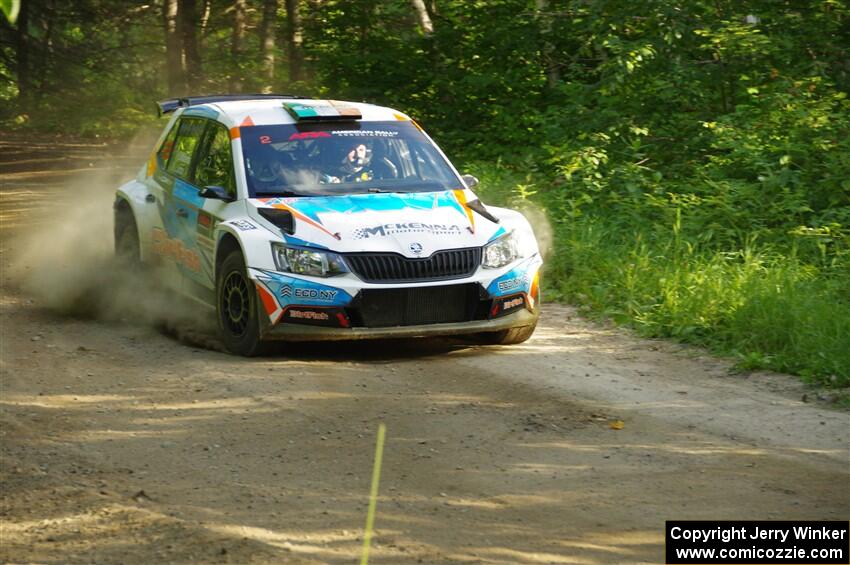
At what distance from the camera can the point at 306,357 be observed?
8977 mm

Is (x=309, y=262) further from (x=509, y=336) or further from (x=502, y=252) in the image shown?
(x=509, y=336)

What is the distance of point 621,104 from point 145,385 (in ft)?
29.5

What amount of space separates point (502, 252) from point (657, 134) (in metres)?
6.80

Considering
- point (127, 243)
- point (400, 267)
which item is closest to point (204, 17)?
point (127, 243)

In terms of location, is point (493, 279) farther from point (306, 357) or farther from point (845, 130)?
point (845, 130)

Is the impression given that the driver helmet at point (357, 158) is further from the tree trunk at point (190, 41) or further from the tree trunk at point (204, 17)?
the tree trunk at point (204, 17)

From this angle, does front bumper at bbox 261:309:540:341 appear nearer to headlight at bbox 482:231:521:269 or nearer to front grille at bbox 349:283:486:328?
front grille at bbox 349:283:486:328

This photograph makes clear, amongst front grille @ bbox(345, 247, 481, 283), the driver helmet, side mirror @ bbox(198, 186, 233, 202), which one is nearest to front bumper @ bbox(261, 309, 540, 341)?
front grille @ bbox(345, 247, 481, 283)

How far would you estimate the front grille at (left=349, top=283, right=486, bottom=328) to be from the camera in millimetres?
8523

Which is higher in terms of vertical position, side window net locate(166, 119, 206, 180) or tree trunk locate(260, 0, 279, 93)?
tree trunk locate(260, 0, 279, 93)

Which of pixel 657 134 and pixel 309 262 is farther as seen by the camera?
pixel 657 134

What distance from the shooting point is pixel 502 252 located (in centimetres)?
898

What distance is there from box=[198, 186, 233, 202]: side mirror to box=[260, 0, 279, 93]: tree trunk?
56.2ft

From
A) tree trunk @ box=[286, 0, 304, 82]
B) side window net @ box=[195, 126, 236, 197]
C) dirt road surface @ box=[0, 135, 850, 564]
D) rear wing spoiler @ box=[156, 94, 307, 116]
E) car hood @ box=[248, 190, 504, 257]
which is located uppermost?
tree trunk @ box=[286, 0, 304, 82]
